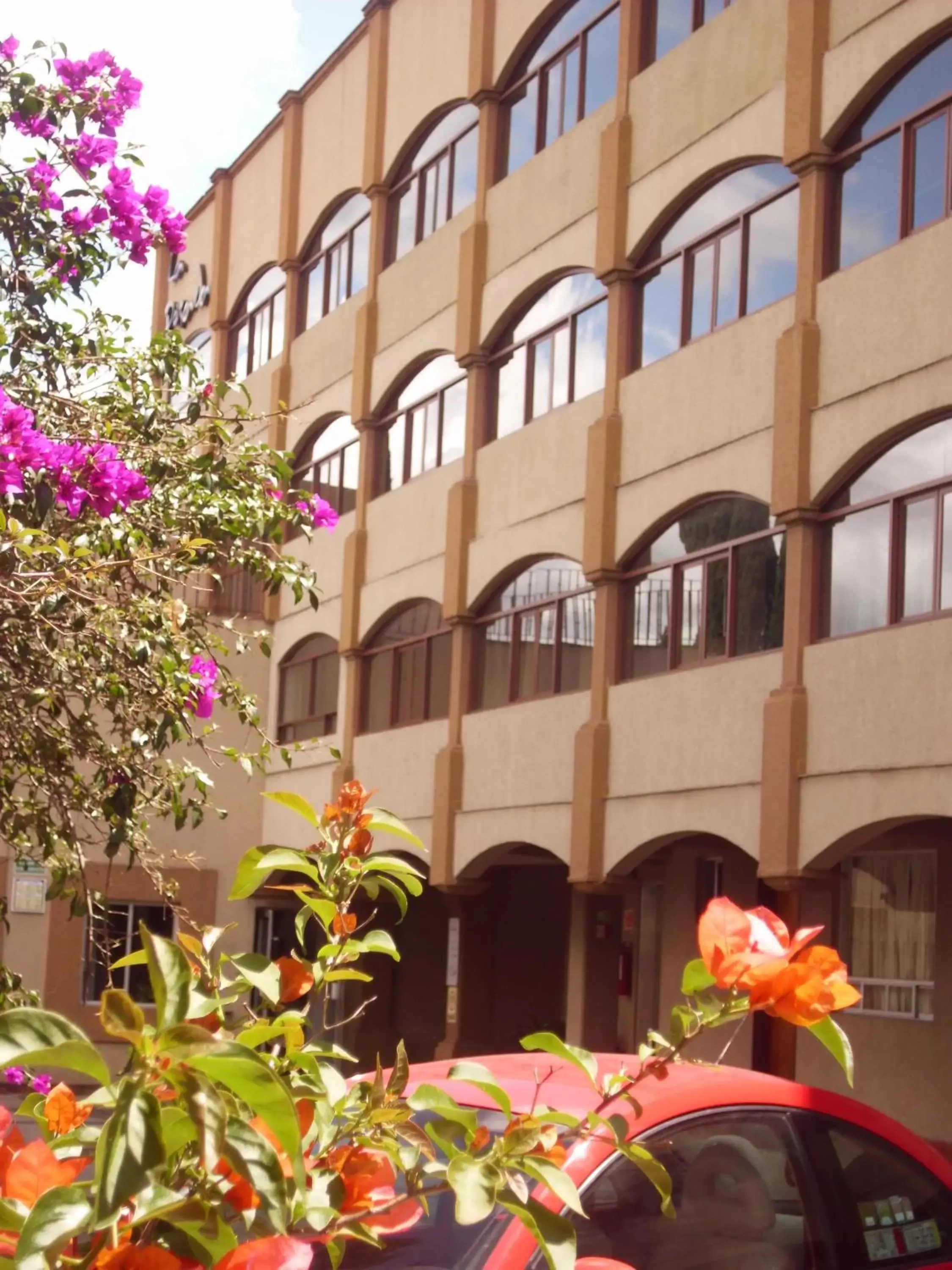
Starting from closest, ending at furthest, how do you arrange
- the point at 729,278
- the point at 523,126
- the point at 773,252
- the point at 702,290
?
the point at 773,252 → the point at 729,278 → the point at 702,290 → the point at 523,126

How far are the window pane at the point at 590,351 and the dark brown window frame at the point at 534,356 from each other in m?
0.05

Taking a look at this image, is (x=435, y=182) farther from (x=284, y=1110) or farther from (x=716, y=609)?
(x=284, y=1110)

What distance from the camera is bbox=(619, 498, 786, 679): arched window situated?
730 inches

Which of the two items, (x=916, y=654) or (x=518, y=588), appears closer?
(x=916, y=654)

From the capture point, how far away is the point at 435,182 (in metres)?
28.1

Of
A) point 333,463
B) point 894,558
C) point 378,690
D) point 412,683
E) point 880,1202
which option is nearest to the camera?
point 880,1202

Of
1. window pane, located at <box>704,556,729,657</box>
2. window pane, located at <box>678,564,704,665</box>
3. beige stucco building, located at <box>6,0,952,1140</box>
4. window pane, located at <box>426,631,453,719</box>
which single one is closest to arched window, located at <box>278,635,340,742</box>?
beige stucco building, located at <box>6,0,952,1140</box>

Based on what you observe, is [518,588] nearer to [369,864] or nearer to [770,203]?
[770,203]

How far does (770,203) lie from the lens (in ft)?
63.1

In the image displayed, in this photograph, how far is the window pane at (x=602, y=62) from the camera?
74.7 ft

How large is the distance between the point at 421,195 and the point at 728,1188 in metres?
25.3

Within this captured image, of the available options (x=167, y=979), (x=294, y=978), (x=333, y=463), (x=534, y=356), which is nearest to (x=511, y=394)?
(x=534, y=356)

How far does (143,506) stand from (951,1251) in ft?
17.3

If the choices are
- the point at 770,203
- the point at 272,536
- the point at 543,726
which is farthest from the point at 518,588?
the point at 272,536
